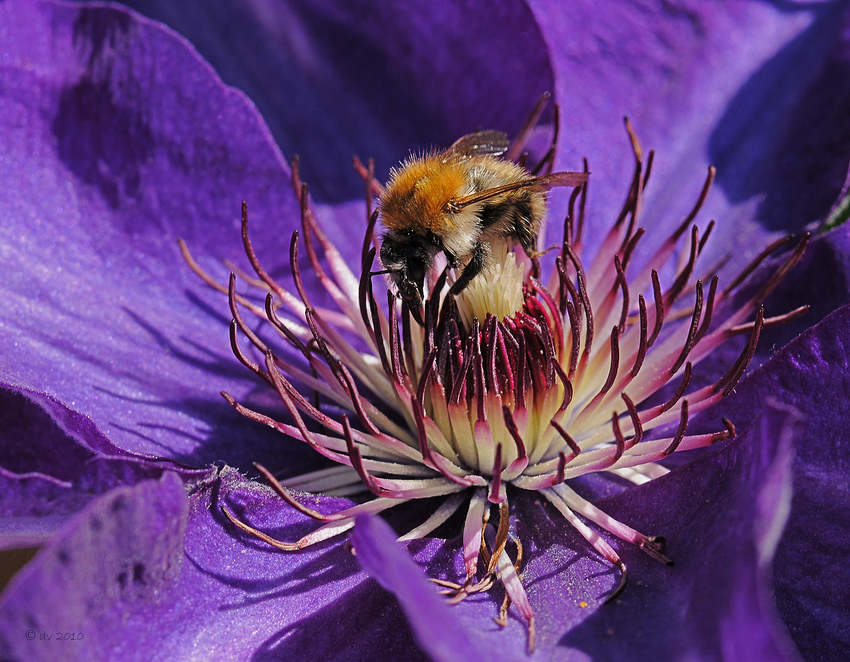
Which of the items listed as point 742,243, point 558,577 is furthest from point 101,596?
point 742,243

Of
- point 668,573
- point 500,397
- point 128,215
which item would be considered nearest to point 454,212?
point 500,397

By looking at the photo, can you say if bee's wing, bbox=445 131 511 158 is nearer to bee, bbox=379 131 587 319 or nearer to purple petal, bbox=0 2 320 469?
bee, bbox=379 131 587 319

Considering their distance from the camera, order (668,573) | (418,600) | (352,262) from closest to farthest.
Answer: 1. (418,600)
2. (668,573)
3. (352,262)

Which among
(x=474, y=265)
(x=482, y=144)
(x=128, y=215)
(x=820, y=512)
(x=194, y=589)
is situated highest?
(x=128, y=215)

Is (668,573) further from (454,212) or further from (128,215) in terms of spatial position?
(128,215)

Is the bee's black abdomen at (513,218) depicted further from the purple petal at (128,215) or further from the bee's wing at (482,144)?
the purple petal at (128,215)
